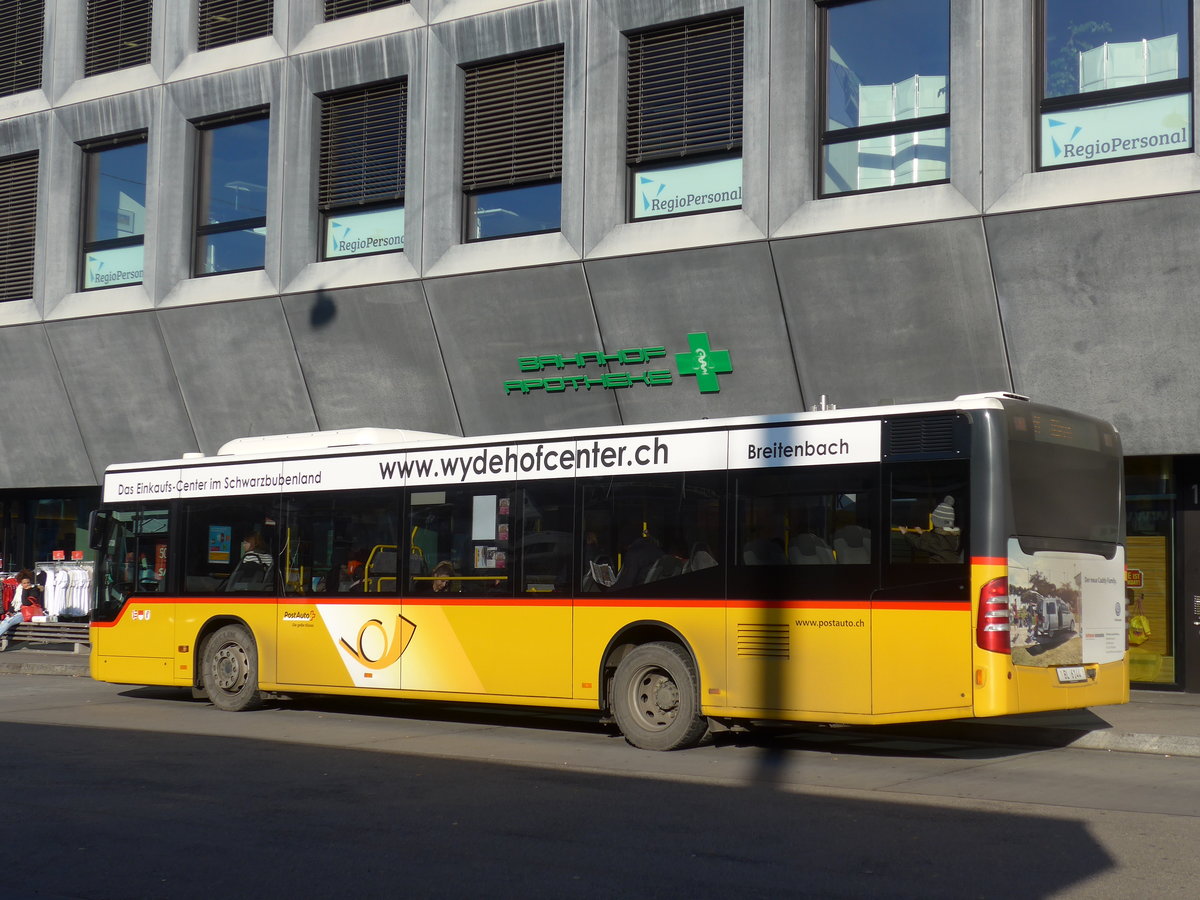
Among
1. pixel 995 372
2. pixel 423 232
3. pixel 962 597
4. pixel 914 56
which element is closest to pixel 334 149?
pixel 423 232

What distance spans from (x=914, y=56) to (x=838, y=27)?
3.69ft

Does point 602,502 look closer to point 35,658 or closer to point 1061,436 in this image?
point 1061,436

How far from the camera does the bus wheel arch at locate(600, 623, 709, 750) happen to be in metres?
12.0

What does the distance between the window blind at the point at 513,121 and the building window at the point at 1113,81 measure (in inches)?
257

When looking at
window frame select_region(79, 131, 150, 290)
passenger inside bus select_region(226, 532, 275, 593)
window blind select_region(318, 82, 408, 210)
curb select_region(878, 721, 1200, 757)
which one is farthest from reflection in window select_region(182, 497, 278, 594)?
window frame select_region(79, 131, 150, 290)

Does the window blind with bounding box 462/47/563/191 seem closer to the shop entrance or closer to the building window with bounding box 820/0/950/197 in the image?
the building window with bounding box 820/0/950/197

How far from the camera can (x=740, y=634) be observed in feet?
38.2

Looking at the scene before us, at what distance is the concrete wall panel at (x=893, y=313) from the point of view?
15750 mm

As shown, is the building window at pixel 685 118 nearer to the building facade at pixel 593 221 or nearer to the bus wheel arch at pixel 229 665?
the building facade at pixel 593 221

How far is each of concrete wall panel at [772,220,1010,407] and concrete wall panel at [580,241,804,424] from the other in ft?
0.92

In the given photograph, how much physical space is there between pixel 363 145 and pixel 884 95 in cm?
816

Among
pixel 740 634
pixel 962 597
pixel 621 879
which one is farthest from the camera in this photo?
pixel 740 634

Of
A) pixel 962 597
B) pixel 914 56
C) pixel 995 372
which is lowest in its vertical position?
pixel 962 597

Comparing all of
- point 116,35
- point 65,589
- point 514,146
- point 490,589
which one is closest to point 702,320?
point 514,146
